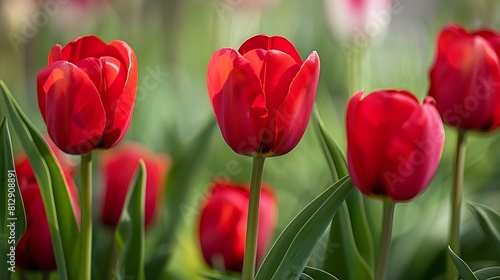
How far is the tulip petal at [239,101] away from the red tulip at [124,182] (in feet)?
0.80

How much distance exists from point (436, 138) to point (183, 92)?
0.79m

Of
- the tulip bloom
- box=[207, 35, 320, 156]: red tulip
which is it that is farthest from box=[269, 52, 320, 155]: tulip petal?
the tulip bloom

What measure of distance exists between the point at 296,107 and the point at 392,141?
0.18ft

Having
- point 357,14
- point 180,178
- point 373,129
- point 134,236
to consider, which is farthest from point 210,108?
point 373,129

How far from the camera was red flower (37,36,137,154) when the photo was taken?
43 cm

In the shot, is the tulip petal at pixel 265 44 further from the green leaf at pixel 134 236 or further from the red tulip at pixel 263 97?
the green leaf at pixel 134 236

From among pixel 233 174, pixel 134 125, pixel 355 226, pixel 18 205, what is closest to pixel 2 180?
pixel 18 205

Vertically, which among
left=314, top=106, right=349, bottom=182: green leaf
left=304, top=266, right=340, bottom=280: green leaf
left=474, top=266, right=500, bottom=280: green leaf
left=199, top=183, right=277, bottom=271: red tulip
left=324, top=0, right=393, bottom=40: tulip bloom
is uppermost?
left=324, top=0, right=393, bottom=40: tulip bloom

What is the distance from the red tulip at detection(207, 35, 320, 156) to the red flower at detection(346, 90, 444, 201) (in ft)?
0.10

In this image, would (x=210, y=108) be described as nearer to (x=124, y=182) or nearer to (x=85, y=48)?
(x=124, y=182)

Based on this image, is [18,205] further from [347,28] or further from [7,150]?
[347,28]

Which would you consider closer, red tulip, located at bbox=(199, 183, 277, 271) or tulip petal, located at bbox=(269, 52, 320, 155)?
tulip petal, located at bbox=(269, 52, 320, 155)

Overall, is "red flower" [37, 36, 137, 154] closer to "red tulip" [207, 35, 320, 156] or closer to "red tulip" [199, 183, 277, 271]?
"red tulip" [207, 35, 320, 156]

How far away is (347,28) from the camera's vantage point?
992mm
